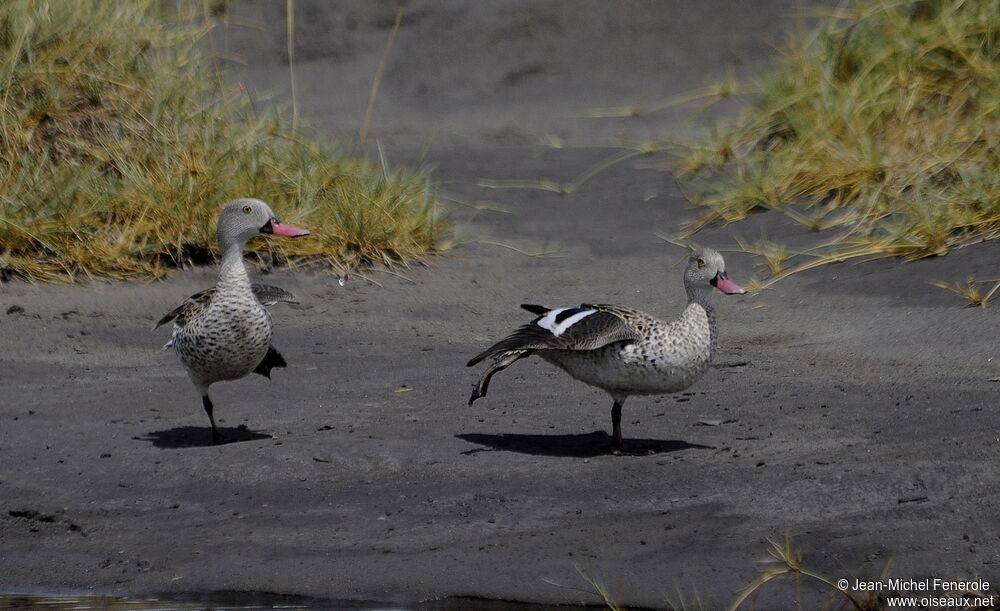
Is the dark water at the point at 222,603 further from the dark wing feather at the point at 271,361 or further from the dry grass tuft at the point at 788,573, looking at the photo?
the dark wing feather at the point at 271,361

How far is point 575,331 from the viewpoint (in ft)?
19.7

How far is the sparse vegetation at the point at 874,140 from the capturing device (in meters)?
8.90

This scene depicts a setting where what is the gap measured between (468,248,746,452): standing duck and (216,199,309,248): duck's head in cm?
121

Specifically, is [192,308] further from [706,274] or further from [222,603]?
[706,274]

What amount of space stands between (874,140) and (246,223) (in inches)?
189

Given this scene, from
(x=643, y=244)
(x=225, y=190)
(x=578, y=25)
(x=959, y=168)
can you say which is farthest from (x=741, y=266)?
(x=578, y=25)

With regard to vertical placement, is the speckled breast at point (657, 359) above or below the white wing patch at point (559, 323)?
below

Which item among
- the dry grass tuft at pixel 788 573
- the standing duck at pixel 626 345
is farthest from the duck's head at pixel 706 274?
the dry grass tuft at pixel 788 573

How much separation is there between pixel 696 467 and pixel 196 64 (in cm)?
570

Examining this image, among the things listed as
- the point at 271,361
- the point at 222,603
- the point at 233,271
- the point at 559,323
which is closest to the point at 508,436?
the point at 559,323

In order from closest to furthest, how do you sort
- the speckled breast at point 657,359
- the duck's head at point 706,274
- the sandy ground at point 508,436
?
1. the sandy ground at point 508,436
2. the speckled breast at point 657,359
3. the duck's head at point 706,274

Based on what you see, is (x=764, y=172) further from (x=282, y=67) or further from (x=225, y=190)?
(x=282, y=67)

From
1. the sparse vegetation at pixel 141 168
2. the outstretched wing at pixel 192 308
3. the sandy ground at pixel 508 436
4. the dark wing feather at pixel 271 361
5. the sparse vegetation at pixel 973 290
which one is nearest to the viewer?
the sandy ground at pixel 508 436

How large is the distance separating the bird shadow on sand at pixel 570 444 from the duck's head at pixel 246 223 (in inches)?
48.3
